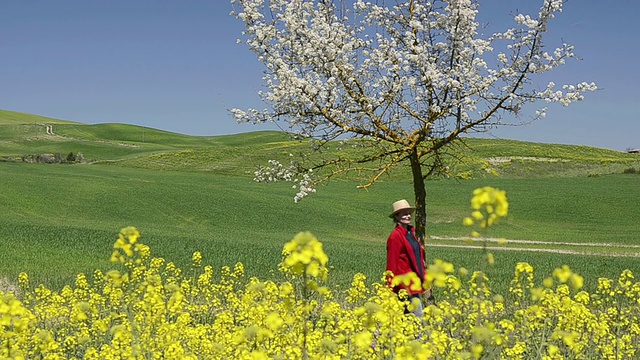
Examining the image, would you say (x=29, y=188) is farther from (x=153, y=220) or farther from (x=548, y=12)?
(x=548, y=12)

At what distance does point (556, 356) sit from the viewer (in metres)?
6.28

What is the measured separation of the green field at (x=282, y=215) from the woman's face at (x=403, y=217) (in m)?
1.35

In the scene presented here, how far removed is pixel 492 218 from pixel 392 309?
235 centimetres

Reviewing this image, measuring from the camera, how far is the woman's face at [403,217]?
31.0 feet

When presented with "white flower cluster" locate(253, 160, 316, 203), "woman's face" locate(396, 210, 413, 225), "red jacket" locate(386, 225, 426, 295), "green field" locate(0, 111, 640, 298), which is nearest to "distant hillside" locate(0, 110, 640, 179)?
"green field" locate(0, 111, 640, 298)

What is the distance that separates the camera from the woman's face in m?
9.45

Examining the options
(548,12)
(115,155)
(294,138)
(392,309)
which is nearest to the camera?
(392,309)

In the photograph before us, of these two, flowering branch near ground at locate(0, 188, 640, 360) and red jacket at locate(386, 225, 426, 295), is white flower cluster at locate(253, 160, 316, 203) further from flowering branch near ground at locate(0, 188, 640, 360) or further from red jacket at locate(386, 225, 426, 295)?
red jacket at locate(386, 225, 426, 295)

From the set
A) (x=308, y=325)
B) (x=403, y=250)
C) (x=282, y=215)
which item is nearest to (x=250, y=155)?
(x=282, y=215)

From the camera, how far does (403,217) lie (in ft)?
31.1

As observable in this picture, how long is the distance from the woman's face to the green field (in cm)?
135

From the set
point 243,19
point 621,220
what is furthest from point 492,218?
point 621,220

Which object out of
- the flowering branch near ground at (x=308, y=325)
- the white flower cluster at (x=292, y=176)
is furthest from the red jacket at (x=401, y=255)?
the white flower cluster at (x=292, y=176)

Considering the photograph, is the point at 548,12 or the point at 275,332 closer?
the point at 275,332
